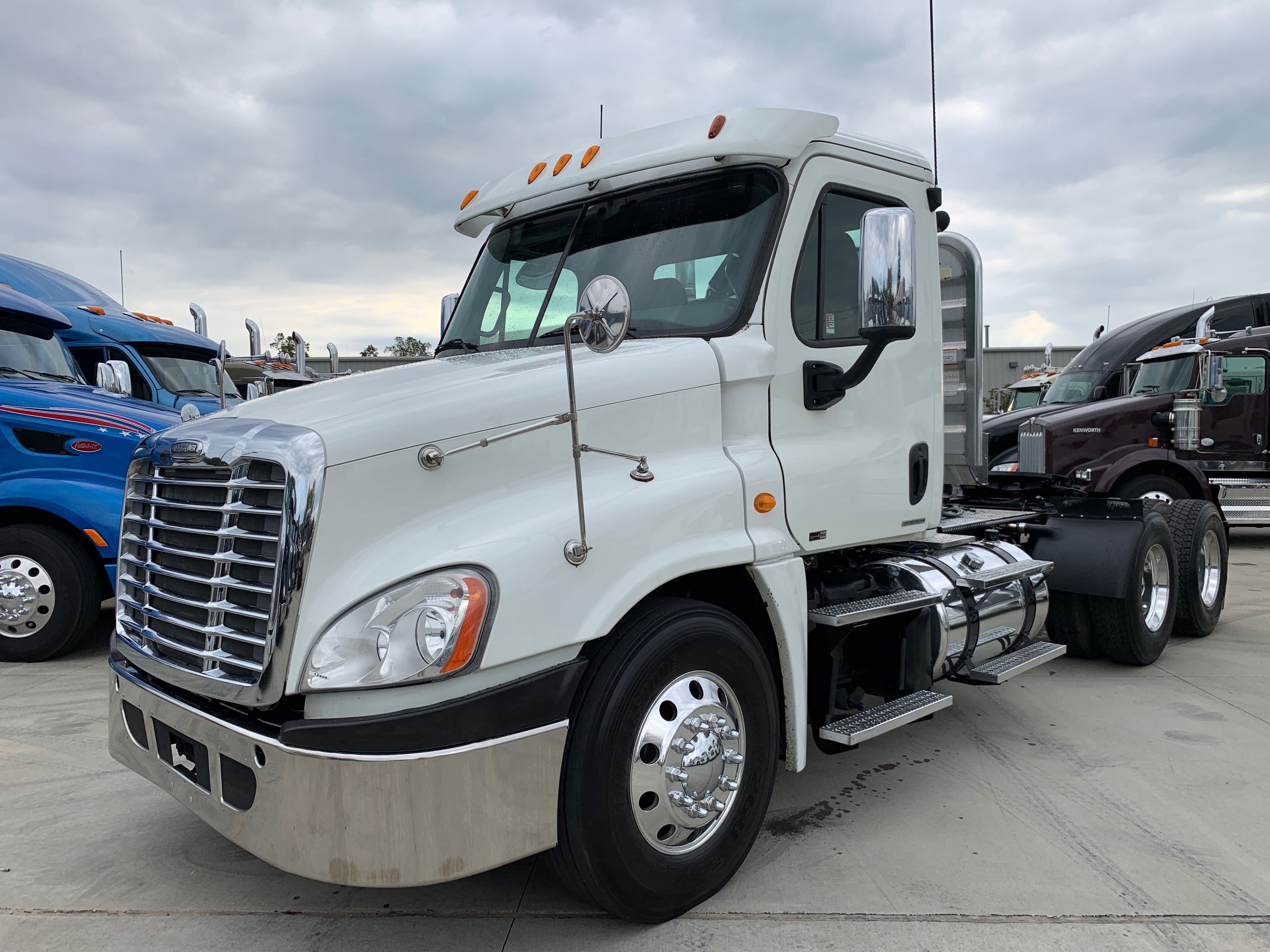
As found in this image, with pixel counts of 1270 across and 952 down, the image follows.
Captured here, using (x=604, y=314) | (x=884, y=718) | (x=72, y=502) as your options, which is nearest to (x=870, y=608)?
(x=884, y=718)

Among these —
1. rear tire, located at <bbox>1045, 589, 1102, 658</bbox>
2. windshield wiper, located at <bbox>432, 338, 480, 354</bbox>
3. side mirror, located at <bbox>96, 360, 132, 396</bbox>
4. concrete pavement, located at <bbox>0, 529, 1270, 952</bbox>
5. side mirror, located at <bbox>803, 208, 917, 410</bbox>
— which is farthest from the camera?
side mirror, located at <bbox>96, 360, 132, 396</bbox>

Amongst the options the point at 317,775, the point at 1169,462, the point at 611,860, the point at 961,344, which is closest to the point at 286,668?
the point at 317,775

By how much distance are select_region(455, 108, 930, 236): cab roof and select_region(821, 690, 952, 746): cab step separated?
2151 mm

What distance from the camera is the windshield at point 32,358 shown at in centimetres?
693

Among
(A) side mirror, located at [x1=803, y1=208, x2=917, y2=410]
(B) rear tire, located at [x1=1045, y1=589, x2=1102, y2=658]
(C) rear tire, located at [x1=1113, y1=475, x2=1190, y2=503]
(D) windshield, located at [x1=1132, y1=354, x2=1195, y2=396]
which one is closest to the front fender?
(A) side mirror, located at [x1=803, y1=208, x2=917, y2=410]

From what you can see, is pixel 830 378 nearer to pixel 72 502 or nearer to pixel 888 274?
pixel 888 274

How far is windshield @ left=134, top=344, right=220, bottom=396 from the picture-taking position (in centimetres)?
1062

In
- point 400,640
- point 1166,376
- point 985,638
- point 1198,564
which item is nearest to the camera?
point 400,640

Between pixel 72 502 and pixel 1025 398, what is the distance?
1489 cm

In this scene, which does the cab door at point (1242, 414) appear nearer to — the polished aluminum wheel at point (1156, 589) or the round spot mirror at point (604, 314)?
the polished aluminum wheel at point (1156, 589)

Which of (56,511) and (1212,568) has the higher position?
(56,511)

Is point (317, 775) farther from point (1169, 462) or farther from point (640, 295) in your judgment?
point (1169, 462)

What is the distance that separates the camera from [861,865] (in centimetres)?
328

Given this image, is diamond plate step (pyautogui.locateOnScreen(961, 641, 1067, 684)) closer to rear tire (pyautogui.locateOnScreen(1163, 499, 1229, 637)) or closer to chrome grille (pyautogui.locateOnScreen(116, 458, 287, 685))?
rear tire (pyautogui.locateOnScreen(1163, 499, 1229, 637))
